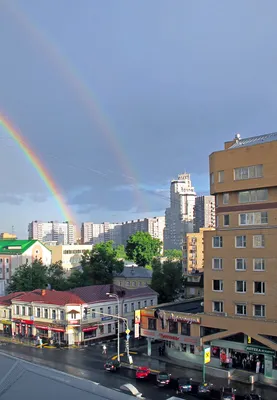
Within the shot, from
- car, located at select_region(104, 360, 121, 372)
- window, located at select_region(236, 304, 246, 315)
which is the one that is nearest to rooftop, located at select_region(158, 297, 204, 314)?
window, located at select_region(236, 304, 246, 315)

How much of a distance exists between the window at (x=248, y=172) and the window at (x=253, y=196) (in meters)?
1.65

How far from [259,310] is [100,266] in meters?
66.4

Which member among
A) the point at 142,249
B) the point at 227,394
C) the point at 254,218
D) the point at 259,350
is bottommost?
the point at 227,394

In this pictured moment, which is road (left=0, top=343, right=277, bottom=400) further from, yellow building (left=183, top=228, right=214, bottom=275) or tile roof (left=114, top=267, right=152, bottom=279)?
yellow building (left=183, top=228, right=214, bottom=275)

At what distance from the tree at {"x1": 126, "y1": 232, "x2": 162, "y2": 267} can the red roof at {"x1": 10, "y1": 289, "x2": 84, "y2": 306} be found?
63.0m

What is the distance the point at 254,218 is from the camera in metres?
47.7

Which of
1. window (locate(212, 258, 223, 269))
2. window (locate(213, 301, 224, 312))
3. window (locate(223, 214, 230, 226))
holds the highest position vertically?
window (locate(223, 214, 230, 226))

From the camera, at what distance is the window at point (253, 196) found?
154ft

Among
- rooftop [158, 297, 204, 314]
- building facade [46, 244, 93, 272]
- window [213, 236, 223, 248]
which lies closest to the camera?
window [213, 236, 223, 248]

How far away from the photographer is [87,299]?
6756cm

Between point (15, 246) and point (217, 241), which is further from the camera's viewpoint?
point (15, 246)

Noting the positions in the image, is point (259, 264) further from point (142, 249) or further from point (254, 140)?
point (142, 249)

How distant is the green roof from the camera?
11931 centimetres

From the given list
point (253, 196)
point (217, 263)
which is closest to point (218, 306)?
point (217, 263)
